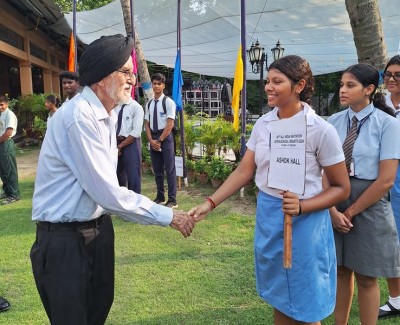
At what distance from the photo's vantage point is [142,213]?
178cm

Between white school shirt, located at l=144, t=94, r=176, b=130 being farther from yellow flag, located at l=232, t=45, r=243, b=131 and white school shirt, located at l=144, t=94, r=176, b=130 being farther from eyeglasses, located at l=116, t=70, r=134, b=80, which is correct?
eyeglasses, located at l=116, t=70, r=134, b=80

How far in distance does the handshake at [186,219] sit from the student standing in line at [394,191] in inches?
53.6

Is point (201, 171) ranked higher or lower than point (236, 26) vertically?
lower

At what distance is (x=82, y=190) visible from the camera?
1.68 m

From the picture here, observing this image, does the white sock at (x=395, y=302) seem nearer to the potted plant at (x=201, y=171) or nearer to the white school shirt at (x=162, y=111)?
the white school shirt at (x=162, y=111)

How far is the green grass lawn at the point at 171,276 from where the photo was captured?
2869 millimetres

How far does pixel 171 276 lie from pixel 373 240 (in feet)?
6.12

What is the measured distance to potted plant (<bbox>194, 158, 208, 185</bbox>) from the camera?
705 cm

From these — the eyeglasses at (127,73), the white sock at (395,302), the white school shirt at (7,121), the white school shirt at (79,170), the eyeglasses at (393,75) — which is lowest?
the white sock at (395,302)

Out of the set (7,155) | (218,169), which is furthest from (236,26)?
(7,155)

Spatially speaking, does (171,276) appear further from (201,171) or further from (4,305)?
(201,171)

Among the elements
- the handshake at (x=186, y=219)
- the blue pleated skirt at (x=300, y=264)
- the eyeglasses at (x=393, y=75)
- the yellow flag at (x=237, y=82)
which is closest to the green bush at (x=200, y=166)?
the yellow flag at (x=237, y=82)

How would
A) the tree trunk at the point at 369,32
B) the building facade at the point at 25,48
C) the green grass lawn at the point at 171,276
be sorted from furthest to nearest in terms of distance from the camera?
the building facade at the point at 25,48, the tree trunk at the point at 369,32, the green grass lawn at the point at 171,276

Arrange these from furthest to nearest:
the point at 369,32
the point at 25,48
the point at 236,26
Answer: the point at 25,48, the point at 236,26, the point at 369,32
